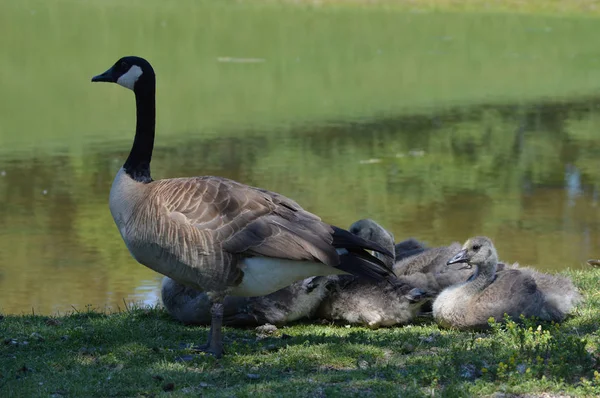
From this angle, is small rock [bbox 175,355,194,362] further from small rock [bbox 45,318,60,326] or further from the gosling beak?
the gosling beak

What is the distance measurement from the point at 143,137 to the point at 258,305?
188 cm

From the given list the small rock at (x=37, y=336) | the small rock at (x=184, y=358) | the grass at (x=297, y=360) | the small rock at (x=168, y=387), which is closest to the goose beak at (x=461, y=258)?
the grass at (x=297, y=360)

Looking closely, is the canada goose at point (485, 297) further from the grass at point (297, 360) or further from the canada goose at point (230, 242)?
the canada goose at point (230, 242)

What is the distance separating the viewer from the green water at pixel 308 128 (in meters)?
14.1

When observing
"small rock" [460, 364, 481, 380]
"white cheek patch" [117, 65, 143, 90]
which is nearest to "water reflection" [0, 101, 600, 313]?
"white cheek patch" [117, 65, 143, 90]

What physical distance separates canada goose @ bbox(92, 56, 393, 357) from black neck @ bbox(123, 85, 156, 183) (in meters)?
0.46

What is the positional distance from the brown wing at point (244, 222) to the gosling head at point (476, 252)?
161 cm

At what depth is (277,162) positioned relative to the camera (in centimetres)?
1862

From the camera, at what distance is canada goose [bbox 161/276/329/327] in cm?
845

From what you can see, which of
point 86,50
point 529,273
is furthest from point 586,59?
point 529,273

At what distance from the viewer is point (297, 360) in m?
6.90

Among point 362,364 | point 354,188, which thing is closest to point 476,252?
point 362,364

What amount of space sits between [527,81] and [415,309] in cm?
2363

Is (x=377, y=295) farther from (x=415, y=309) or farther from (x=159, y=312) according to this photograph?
(x=159, y=312)
